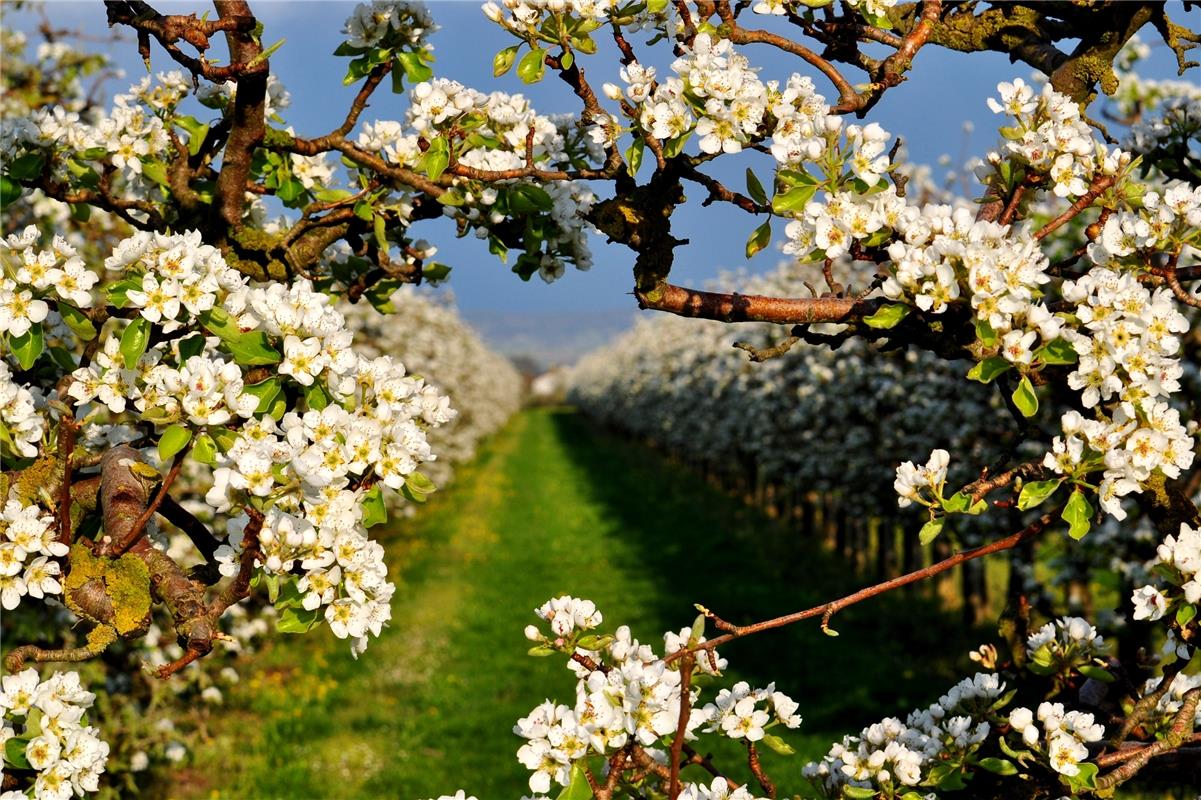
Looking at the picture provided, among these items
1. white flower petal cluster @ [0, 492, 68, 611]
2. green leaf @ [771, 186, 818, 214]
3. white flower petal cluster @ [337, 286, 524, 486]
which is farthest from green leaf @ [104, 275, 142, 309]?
white flower petal cluster @ [337, 286, 524, 486]

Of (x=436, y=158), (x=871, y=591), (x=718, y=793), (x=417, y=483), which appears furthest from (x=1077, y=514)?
(x=436, y=158)

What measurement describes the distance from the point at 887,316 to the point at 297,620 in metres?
1.59

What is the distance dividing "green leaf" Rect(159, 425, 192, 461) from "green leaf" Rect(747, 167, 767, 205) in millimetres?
1526

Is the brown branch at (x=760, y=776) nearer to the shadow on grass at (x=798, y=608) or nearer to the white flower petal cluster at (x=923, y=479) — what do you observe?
the white flower petal cluster at (x=923, y=479)

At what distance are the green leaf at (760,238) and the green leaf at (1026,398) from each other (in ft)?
2.42

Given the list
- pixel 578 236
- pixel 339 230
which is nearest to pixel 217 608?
pixel 339 230

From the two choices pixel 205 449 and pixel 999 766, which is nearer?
pixel 205 449

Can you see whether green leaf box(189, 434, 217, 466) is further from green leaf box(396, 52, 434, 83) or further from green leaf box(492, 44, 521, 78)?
green leaf box(396, 52, 434, 83)

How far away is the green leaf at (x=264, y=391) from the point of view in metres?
2.37

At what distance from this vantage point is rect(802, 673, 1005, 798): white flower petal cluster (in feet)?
8.54

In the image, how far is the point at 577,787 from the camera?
81.0 inches

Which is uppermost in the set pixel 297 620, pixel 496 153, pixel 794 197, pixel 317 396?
pixel 496 153

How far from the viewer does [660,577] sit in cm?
1536

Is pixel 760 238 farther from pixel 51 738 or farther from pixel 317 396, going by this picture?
pixel 51 738
